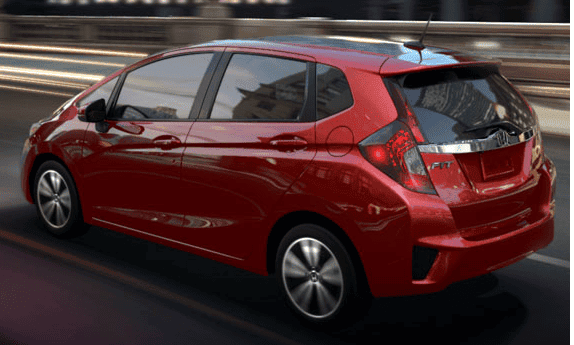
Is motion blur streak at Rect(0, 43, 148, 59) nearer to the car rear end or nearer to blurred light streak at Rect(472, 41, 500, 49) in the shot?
blurred light streak at Rect(472, 41, 500, 49)

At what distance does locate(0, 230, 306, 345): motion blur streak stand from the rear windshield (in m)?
1.32

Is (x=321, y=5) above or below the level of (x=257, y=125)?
above

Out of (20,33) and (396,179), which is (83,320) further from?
(20,33)

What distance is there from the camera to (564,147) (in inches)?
440

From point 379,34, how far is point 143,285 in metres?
13.9

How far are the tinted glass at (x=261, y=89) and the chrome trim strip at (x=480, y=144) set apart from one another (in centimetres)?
78

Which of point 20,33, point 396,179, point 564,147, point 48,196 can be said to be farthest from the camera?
point 20,33

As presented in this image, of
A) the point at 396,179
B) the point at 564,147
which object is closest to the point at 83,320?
the point at 396,179

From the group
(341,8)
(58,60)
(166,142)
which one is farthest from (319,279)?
(341,8)

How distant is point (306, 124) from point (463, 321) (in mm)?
1338

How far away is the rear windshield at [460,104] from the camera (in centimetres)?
446

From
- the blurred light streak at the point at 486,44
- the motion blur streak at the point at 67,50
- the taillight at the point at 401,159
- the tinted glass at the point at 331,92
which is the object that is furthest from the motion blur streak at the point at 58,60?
the taillight at the point at 401,159

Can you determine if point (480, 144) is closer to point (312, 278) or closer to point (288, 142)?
point (288, 142)

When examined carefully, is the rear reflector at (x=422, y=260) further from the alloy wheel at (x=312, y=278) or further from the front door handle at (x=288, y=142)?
the front door handle at (x=288, y=142)
